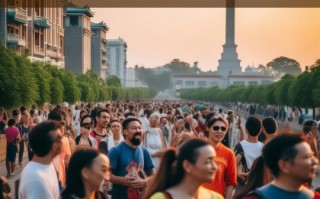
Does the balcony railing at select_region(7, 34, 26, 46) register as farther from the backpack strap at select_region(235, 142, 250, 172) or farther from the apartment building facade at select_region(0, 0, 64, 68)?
the backpack strap at select_region(235, 142, 250, 172)

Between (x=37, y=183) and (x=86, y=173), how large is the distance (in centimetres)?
81

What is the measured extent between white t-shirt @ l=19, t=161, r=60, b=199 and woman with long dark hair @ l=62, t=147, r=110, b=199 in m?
0.59

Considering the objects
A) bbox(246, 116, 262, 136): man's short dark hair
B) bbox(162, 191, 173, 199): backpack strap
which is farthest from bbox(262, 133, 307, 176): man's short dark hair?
bbox(246, 116, 262, 136): man's short dark hair

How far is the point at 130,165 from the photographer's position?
27.2 feet

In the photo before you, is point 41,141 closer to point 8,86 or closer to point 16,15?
point 8,86

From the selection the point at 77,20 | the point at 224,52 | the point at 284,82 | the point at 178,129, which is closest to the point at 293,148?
the point at 178,129

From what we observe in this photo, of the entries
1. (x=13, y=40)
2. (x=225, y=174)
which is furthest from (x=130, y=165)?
(x=13, y=40)

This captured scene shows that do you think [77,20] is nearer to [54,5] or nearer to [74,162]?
[54,5]

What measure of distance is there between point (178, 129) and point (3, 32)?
41.9 meters

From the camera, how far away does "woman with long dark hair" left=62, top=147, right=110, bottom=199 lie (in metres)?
5.38

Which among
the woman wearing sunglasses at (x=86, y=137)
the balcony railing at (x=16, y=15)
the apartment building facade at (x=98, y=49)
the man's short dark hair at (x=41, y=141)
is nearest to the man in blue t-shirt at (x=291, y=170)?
the man's short dark hair at (x=41, y=141)

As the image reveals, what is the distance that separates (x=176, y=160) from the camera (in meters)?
5.40

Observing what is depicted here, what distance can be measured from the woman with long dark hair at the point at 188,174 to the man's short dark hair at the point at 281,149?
0.34m

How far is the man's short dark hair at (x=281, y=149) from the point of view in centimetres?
505
